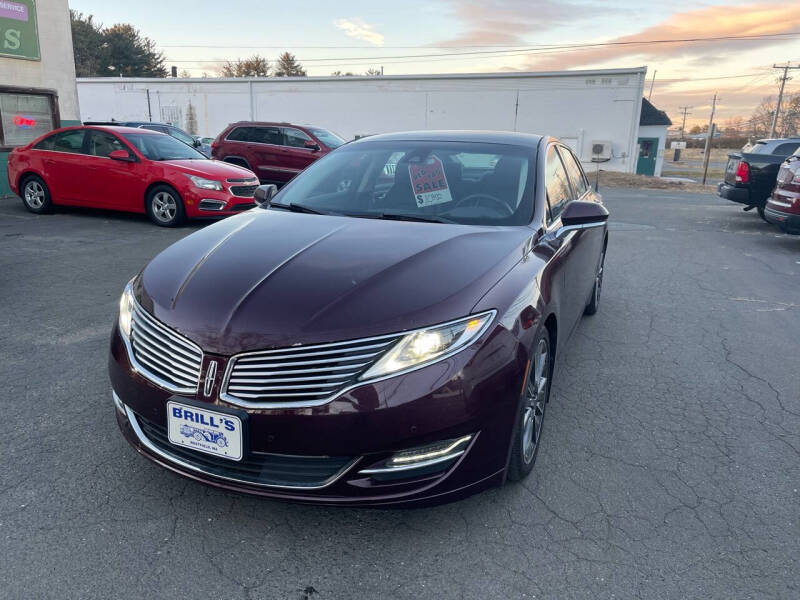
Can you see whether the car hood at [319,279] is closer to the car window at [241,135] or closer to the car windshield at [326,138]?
the car windshield at [326,138]

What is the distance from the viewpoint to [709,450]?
10.4ft

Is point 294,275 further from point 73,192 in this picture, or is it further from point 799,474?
point 73,192

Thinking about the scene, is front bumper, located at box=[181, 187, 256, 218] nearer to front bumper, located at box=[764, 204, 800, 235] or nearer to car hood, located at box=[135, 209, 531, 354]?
car hood, located at box=[135, 209, 531, 354]

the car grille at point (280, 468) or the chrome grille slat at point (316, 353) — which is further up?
the chrome grille slat at point (316, 353)

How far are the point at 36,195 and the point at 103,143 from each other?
1680mm

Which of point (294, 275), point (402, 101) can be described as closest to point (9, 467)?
point (294, 275)

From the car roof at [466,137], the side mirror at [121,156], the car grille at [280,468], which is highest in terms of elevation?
the car roof at [466,137]

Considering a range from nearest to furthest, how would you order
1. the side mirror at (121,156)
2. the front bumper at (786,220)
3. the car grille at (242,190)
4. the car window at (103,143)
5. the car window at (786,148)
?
the front bumper at (786,220)
the side mirror at (121,156)
the car grille at (242,190)
the car window at (103,143)
the car window at (786,148)

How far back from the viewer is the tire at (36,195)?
10.0 meters

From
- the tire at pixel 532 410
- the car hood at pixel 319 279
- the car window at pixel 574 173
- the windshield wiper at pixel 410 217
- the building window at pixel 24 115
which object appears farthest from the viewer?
the building window at pixel 24 115

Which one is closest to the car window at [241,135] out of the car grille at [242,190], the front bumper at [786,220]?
the car grille at [242,190]

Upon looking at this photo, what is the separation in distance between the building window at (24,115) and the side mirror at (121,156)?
400 cm

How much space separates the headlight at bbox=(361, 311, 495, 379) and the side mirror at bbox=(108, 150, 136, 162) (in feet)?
27.9

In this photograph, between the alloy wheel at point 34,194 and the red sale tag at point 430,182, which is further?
the alloy wheel at point 34,194
